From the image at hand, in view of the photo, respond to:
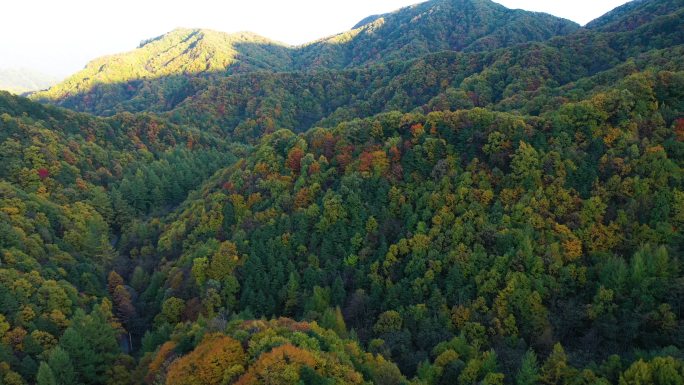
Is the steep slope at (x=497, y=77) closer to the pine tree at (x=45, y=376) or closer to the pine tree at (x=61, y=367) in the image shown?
the pine tree at (x=61, y=367)

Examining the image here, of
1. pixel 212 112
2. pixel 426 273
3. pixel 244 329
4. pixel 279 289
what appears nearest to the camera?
pixel 244 329

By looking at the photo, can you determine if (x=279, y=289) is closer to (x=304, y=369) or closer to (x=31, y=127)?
(x=304, y=369)

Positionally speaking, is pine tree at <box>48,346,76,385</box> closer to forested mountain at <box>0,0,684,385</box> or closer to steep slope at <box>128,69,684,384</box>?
forested mountain at <box>0,0,684,385</box>

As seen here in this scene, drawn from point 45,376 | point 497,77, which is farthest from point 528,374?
point 497,77

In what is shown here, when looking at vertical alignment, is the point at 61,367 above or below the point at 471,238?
below

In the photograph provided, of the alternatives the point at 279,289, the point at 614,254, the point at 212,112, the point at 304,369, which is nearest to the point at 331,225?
the point at 279,289

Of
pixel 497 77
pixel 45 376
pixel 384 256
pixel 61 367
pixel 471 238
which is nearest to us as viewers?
pixel 45 376

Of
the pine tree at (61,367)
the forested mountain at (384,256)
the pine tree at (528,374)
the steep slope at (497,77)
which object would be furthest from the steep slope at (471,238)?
the steep slope at (497,77)

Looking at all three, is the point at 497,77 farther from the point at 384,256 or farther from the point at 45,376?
the point at 45,376
